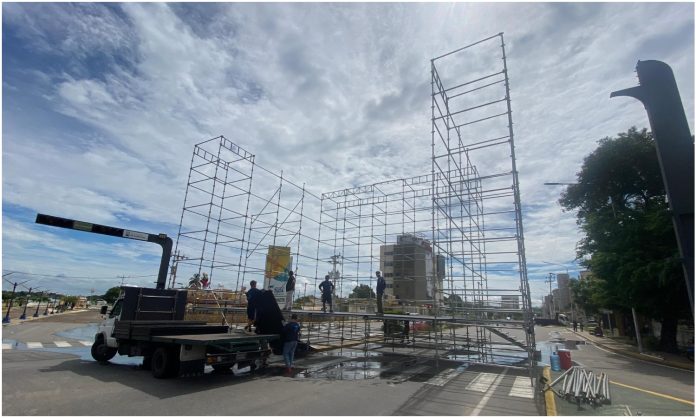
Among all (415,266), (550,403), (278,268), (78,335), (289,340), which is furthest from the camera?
(415,266)

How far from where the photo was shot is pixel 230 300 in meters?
16.3

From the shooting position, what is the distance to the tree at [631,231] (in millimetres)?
15023

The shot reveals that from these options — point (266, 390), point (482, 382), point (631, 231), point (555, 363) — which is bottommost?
point (266, 390)

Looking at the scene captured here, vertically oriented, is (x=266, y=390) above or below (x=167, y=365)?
below

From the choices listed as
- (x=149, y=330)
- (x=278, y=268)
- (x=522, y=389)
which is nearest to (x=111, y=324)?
(x=149, y=330)

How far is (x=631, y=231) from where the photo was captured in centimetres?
1631

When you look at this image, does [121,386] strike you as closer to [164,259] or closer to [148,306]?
[148,306]

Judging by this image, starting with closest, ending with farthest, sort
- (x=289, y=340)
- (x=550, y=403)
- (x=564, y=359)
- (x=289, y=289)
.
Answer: (x=550, y=403) < (x=289, y=340) < (x=564, y=359) < (x=289, y=289)

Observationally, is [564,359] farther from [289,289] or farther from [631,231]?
[289,289]

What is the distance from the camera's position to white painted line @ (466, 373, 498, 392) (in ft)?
28.5

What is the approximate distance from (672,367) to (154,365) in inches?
737

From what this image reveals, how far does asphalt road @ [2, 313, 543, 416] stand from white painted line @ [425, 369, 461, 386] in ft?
0.07

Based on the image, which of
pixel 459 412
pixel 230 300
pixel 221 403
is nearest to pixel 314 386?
pixel 221 403

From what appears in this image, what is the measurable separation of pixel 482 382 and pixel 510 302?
2.58m
